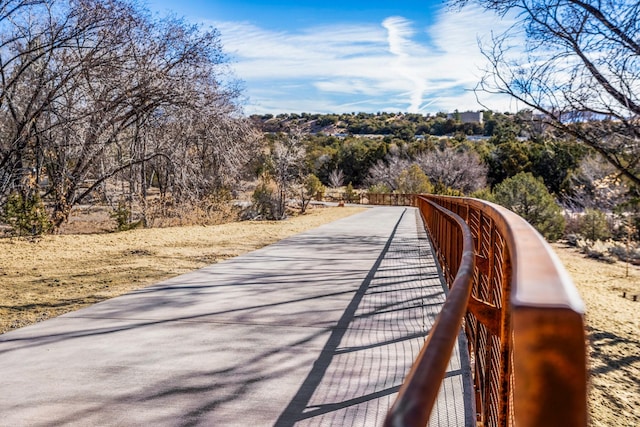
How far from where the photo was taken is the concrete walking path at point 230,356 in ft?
11.5

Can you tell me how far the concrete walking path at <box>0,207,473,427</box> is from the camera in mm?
3490

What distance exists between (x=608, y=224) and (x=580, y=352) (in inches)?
1117

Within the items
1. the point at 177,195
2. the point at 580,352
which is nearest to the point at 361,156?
the point at 177,195

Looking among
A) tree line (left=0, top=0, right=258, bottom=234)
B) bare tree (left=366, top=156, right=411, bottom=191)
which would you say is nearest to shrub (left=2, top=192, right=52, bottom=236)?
tree line (left=0, top=0, right=258, bottom=234)

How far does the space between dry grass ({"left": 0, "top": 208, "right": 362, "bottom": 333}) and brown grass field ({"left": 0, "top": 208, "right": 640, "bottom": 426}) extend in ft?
0.04

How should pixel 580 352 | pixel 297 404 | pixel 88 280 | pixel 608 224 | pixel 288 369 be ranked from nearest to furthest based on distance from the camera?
pixel 580 352, pixel 297 404, pixel 288 369, pixel 88 280, pixel 608 224

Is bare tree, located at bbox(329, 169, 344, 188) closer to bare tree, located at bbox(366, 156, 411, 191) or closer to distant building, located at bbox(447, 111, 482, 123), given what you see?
bare tree, located at bbox(366, 156, 411, 191)

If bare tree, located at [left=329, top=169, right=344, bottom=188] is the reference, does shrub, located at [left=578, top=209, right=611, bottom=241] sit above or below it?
below

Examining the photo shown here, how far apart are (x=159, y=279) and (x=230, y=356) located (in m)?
3.99

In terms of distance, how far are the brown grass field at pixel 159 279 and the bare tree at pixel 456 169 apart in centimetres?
3871

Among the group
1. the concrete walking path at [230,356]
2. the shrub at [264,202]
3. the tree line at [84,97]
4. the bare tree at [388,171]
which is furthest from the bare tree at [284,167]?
the bare tree at [388,171]

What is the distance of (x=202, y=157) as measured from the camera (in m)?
21.4

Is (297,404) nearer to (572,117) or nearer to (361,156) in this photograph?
(572,117)

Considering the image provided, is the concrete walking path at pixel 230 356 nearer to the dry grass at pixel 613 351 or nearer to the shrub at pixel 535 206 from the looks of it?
the dry grass at pixel 613 351
